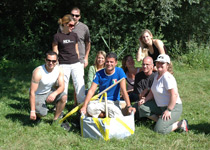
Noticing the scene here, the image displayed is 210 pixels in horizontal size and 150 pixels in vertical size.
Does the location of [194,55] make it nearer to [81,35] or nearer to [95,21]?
[95,21]

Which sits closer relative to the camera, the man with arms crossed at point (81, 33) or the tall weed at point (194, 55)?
the man with arms crossed at point (81, 33)

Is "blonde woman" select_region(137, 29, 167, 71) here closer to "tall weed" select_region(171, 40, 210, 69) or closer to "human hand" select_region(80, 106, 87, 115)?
"human hand" select_region(80, 106, 87, 115)

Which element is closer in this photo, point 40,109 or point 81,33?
point 40,109

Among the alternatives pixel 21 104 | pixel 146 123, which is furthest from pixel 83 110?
pixel 21 104

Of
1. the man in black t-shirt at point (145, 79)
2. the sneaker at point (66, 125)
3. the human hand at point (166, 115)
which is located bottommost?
the sneaker at point (66, 125)

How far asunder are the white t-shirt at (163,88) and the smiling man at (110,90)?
0.48 m

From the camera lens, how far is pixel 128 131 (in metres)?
4.04

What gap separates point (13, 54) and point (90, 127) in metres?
7.24

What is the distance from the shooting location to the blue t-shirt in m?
4.48

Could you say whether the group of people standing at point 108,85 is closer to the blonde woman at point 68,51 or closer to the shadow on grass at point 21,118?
the blonde woman at point 68,51

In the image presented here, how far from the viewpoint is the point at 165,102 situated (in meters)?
4.36

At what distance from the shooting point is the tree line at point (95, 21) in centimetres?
1014

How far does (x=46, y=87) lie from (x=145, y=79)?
186 centimetres

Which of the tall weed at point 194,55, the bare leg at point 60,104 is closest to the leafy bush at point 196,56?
the tall weed at point 194,55
